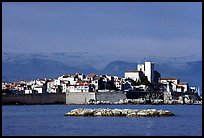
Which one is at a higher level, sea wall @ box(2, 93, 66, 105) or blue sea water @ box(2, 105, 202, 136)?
sea wall @ box(2, 93, 66, 105)

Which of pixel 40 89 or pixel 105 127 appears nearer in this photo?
pixel 105 127

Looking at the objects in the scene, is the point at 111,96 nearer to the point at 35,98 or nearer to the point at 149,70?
the point at 35,98

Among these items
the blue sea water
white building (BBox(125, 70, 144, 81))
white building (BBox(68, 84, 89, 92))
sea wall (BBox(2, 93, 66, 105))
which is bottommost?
the blue sea water

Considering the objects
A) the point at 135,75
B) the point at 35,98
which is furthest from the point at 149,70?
the point at 35,98

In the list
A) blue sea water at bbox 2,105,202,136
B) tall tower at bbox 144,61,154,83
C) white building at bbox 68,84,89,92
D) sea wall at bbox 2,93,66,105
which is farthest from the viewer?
tall tower at bbox 144,61,154,83

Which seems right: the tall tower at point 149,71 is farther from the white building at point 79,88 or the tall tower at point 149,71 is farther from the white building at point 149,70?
the white building at point 79,88

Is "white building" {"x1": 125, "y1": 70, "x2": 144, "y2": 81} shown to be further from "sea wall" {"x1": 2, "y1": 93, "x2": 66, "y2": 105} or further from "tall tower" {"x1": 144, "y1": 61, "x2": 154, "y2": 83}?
"sea wall" {"x1": 2, "y1": 93, "x2": 66, "y2": 105}

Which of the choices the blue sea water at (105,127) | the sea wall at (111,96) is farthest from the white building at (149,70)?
the blue sea water at (105,127)

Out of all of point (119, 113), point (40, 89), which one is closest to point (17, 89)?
point (40, 89)

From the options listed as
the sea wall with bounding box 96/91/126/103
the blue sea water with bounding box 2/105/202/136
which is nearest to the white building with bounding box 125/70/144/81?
the sea wall with bounding box 96/91/126/103

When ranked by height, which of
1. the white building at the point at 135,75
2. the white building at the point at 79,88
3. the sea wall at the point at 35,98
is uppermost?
the white building at the point at 135,75
